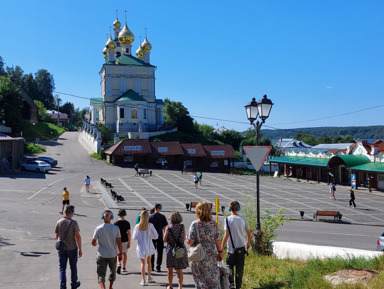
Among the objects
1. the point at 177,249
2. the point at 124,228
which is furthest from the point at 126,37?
the point at 177,249

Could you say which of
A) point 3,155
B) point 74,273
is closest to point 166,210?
point 74,273

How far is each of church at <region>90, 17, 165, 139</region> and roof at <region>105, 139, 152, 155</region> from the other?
14045 mm

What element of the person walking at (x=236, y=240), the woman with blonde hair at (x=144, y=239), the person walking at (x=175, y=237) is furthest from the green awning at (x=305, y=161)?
the person walking at (x=175, y=237)

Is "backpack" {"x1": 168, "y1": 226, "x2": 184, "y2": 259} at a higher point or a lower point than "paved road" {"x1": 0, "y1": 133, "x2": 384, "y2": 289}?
higher

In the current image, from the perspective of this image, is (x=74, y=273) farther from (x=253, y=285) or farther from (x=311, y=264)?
(x=311, y=264)

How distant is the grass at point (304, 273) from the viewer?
21.9ft

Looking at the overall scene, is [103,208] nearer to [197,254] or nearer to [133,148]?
[197,254]

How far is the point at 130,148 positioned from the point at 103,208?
27.9m

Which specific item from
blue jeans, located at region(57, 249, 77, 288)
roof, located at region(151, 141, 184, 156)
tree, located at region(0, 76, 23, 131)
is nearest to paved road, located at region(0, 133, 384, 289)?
blue jeans, located at region(57, 249, 77, 288)

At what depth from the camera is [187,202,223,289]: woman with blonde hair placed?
6.51 m

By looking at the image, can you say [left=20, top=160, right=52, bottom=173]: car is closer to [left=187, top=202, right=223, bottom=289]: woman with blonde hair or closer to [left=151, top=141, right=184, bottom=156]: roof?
[left=151, top=141, right=184, bottom=156]: roof

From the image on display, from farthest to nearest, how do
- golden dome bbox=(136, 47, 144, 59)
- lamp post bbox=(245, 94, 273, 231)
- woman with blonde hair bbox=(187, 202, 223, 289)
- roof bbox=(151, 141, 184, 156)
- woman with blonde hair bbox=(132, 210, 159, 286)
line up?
1. golden dome bbox=(136, 47, 144, 59)
2. roof bbox=(151, 141, 184, 156)
3. lamp post bbox=(245, 94, 273, 231)
4. woman with blonde hair bbox=(132, 210, 159, 286)
5. woman with blonde hair bbox=(187, 202, 223, 289)

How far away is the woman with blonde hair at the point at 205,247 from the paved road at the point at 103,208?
2.02m

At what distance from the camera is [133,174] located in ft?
142
